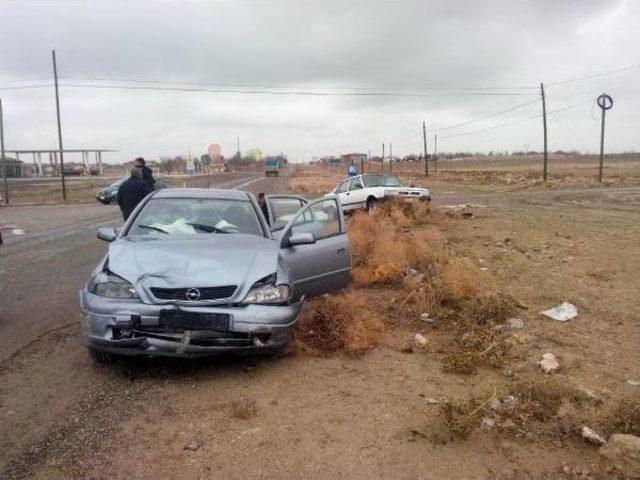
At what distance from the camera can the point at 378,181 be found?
840 inches

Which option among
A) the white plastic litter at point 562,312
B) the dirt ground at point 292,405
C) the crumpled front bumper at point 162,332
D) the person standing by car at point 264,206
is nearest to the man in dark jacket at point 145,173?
the person standing by car at point 264,206

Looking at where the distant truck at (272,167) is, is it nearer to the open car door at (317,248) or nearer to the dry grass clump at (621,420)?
the open car door at (317,248)

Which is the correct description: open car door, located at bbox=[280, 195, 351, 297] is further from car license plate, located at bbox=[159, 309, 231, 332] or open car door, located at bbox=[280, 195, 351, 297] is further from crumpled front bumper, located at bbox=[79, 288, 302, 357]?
car license plate, located at bbox=[159, 309, 231, 332]

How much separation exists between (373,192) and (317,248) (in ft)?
46.7

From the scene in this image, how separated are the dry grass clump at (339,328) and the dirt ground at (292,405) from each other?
0.13m

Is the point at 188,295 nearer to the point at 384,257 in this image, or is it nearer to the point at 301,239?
the point at 301,239

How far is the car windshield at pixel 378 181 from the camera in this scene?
69.4 ft

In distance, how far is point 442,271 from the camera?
834 cm

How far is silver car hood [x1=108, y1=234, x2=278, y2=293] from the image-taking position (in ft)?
15.5

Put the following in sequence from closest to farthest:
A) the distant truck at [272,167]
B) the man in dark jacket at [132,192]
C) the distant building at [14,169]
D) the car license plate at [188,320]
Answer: the car license plate at [188,320] < the man in dark jacket at [132,192] < the distant building at [14,169] < the distant truck at [272,167]

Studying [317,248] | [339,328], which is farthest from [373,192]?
[339,328]

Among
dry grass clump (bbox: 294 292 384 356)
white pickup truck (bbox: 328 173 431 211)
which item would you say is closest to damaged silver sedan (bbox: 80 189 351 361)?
dry grass clump (bbox: 294 292 384 356)

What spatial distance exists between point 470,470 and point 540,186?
36.8 metres

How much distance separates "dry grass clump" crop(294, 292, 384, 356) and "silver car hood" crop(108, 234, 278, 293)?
3.28 feet
